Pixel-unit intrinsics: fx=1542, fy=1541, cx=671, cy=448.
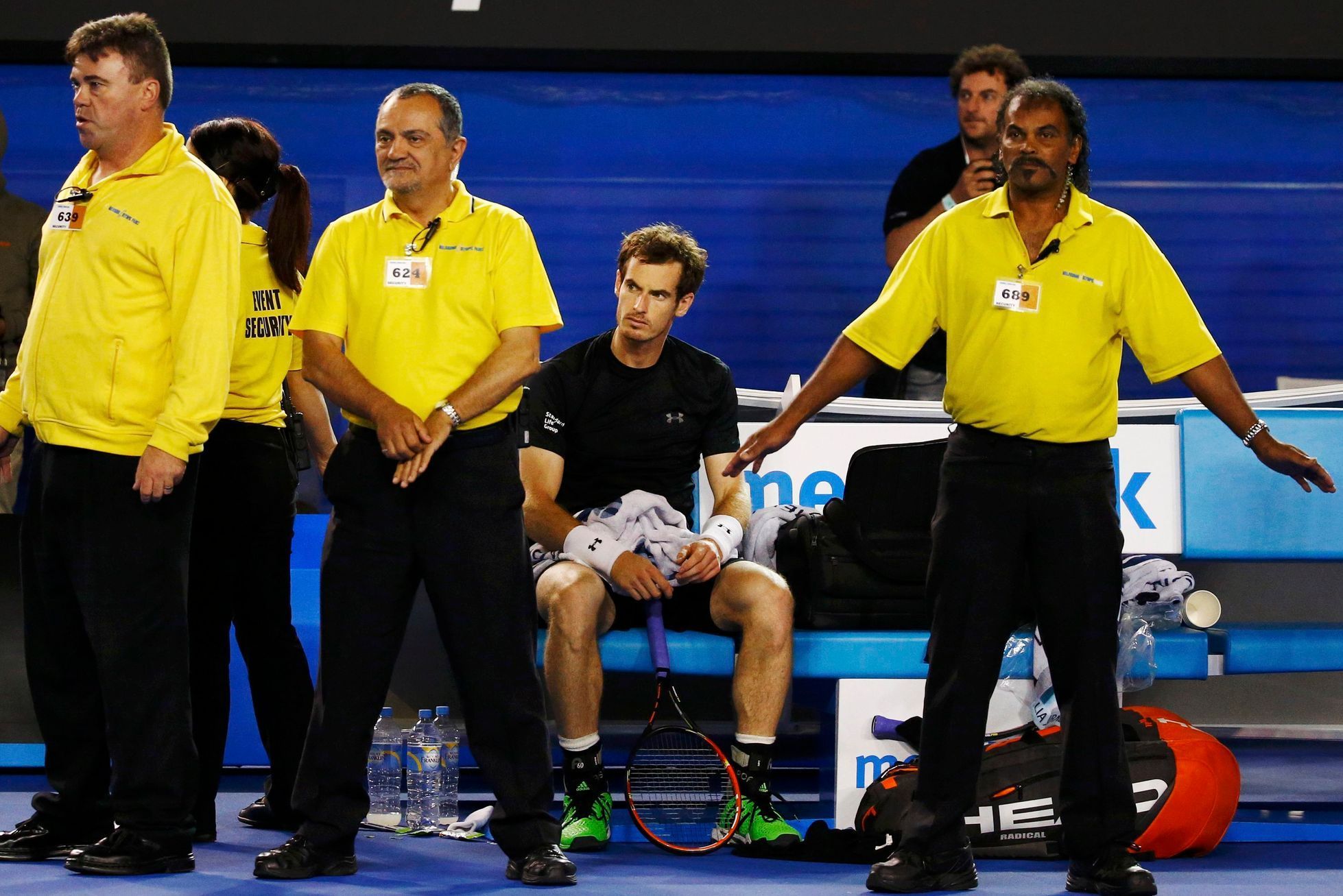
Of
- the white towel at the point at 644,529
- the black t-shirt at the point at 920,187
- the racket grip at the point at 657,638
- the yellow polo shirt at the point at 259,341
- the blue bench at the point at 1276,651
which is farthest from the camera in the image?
the black t-shirt at the point at 920,187

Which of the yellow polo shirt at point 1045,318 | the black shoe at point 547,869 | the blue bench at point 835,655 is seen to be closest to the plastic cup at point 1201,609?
the blue bench at point 835,655

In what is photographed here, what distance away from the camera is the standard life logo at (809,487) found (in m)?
4.98

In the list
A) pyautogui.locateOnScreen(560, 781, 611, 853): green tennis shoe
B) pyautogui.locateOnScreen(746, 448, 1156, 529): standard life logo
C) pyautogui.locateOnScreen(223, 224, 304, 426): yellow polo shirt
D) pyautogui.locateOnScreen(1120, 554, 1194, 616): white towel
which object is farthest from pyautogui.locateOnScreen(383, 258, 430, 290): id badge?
pyautogui.locateOnScreen(1120, 554, 1194, 616): white towel

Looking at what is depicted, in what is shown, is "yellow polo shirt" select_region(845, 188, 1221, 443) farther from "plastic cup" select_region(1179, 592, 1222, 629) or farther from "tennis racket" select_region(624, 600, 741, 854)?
"plastic cup" select_region(1179, 592, 1222, 629)

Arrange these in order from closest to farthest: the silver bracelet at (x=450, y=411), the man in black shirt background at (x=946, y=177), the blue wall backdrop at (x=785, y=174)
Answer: the silver bracelet at (x=450, y=411), the man in black shirt background at (x=946, y=177), the blue wall backdrop at (x=785, y=174)

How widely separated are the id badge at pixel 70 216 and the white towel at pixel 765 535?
2.04 metres

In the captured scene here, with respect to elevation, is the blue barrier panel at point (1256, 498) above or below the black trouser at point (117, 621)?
above

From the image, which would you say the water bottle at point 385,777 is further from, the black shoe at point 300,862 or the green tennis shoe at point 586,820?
the black shoe at point 300,862

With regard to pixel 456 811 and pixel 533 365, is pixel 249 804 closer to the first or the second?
pixel 456 811

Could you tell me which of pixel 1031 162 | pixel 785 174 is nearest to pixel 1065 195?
pixel 1031 162

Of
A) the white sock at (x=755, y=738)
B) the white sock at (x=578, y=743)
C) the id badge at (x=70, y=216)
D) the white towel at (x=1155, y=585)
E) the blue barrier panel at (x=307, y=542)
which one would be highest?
the id badge at (x=70, y=216)

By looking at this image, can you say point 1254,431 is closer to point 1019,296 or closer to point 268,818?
point 1019,296

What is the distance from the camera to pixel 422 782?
4340mm

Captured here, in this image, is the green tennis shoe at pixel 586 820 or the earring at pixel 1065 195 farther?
the green tennis shoe at pixel 586 820
